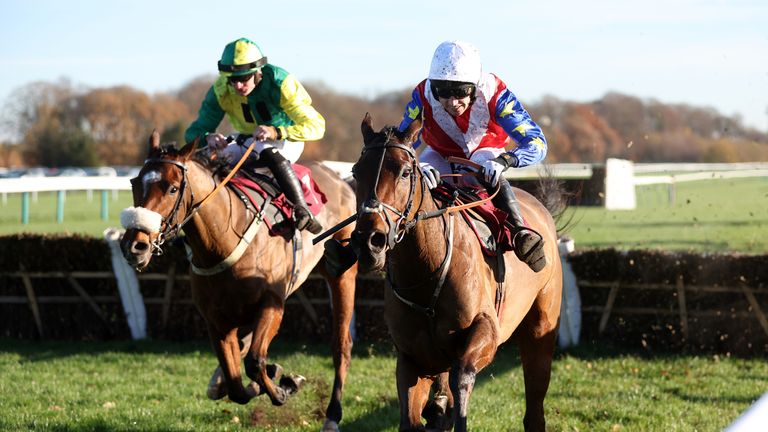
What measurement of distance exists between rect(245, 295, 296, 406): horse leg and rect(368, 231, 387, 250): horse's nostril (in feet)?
7.87

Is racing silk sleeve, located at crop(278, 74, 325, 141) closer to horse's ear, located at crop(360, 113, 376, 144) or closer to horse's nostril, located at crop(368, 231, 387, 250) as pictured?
horse's ear, located at crop(360, 113, 376, 144)

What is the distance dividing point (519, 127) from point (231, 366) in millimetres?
2423

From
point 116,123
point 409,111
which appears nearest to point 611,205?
point 409,111

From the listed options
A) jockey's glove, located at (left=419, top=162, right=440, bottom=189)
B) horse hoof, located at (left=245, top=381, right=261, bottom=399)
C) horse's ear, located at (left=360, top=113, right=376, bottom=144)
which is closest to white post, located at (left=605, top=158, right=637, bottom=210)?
horse hoof, located at (left=245, top=381, right=261, bottom=399)

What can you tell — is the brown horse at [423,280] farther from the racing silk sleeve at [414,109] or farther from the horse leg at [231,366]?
the horse leg at [231,366]

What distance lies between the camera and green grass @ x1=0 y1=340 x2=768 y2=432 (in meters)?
6.36

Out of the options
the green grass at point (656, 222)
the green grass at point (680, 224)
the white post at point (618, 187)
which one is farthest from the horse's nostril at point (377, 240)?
the white post at point (618, 187)

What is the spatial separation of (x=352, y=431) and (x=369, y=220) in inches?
121

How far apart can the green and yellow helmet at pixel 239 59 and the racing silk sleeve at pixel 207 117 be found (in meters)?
0.62

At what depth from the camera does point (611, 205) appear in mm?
22766

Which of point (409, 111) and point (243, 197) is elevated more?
point (409, 111)

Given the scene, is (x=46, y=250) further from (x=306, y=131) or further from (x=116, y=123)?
(x=116, y=123)

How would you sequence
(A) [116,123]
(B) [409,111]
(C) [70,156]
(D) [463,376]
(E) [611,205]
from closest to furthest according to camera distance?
(D) [463,376] → (B) [409,111] → (E) [611,205] → (C) [70,156] → (A) [116,123]

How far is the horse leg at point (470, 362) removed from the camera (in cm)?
400
